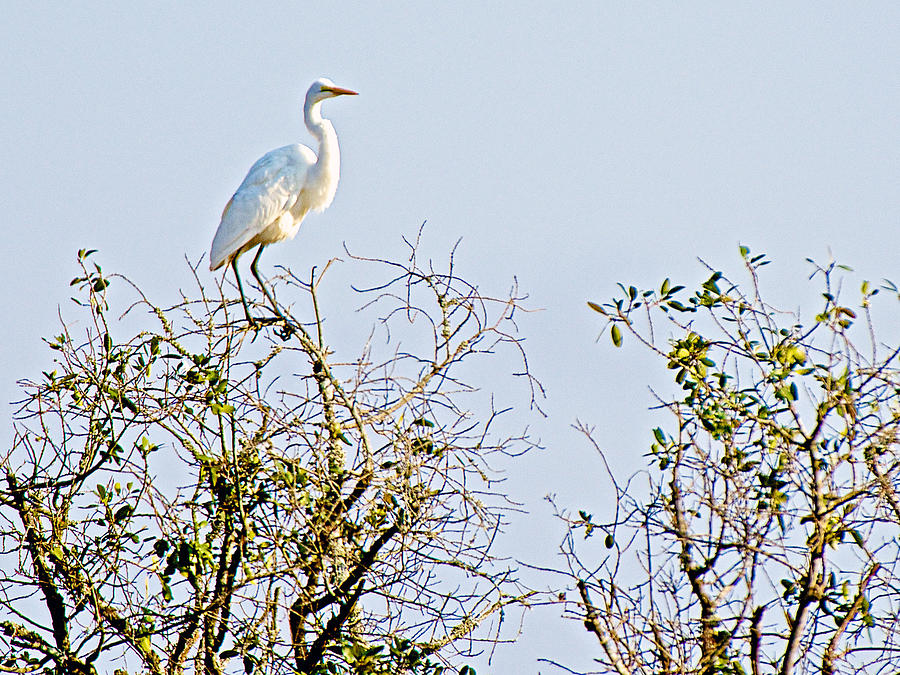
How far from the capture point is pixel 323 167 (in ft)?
24.4

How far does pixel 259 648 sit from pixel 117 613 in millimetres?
532

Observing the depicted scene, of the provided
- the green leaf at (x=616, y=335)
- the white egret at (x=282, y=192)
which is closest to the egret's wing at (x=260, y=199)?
the white egret at (x=282, y=192)

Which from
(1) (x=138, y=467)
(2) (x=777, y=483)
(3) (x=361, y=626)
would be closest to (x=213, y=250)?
(1) (x=138, y=467)

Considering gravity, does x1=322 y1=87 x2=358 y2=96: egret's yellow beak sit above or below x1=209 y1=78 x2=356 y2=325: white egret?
above

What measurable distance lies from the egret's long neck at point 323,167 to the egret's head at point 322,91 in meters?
0.14

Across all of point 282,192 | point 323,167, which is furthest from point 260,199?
point 323,167

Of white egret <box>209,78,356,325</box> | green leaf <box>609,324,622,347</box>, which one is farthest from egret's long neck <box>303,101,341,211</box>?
green leaf <box>609,324,622,347</box>

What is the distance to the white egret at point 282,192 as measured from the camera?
23.5 feet

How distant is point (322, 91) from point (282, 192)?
2.78ft

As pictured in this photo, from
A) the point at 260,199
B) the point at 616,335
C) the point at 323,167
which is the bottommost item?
the point at 616,335

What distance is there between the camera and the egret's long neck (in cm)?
744

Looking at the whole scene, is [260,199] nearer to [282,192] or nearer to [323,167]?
[282,192]

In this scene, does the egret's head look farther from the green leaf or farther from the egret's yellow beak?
the green leaf

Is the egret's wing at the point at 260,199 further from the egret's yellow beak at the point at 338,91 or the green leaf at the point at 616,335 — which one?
the green leaf at the point at 616,335
